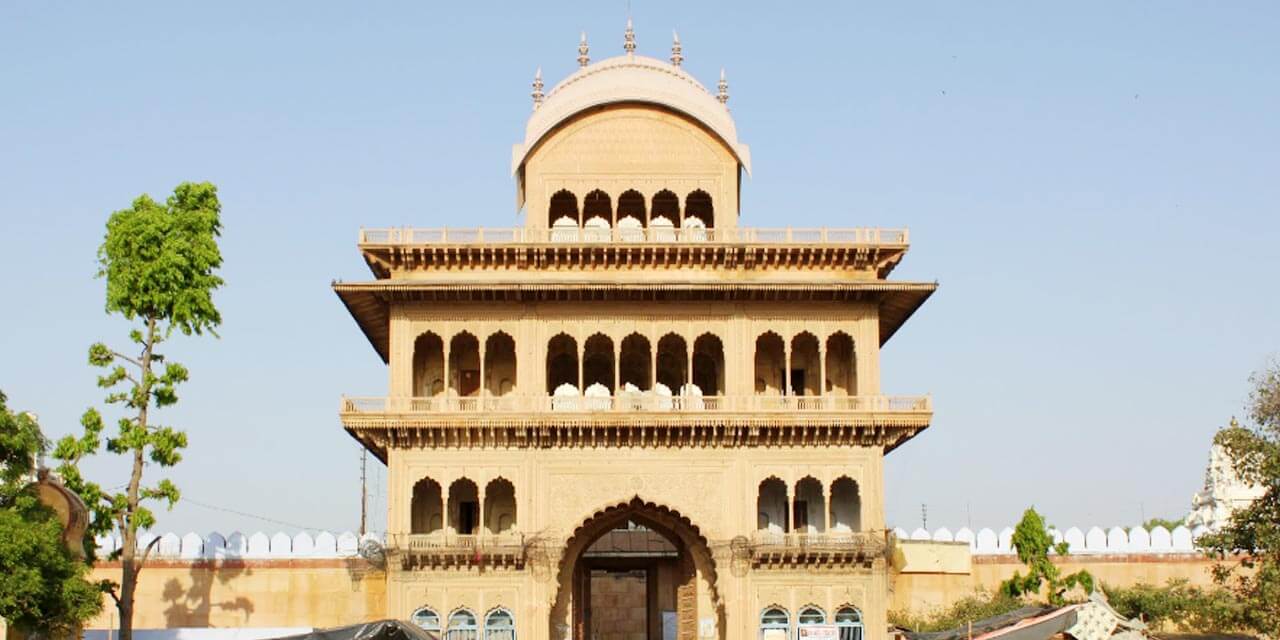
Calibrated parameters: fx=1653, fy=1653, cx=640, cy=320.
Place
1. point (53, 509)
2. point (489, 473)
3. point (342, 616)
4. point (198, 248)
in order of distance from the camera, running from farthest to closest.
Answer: point (342, 616) < point (489, 473) < point (198, 248) < point (53, 509)

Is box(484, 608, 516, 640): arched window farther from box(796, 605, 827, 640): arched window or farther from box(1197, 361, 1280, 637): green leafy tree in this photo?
box(1197, 361, 1280, 637): green leafy tree

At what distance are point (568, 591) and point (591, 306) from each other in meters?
6.19

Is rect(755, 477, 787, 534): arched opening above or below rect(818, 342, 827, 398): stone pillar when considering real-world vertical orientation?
below

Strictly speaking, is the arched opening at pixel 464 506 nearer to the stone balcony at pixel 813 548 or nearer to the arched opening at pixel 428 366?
the arched opening at pixel 428 366

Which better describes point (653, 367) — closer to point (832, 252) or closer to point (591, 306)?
point (591, 306)

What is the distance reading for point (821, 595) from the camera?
34844mm

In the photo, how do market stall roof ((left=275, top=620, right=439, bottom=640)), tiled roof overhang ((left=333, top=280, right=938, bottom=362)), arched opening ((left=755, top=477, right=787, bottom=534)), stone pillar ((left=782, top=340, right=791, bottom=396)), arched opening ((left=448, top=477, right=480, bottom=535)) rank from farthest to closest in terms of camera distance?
arched opening ((left=755, top=477, right=787, bottom=534))
arched opening ((left=448, top=477, right=480, bottom=535))
stone pillar ((left=782, top=340, right=791, bottom=396))
tiled roof overhang ((left=333, top=280, right=938, bottom=362))
market stall roof ((left=275, top=620, right=439, bottom=640))

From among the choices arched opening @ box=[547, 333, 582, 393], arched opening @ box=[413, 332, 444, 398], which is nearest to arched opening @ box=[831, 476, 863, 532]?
arched opening @ box=[547, 333, 582, 393]

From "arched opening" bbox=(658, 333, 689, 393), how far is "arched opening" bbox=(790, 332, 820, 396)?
97.0 inches

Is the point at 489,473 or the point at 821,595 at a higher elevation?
the point at 489,473

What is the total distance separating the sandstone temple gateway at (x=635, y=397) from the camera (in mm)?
34688

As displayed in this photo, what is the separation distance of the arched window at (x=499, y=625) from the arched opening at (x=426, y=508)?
8.11 ft

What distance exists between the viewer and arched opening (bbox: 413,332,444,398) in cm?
3688

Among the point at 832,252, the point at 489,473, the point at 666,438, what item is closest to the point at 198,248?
the point at 489,473
